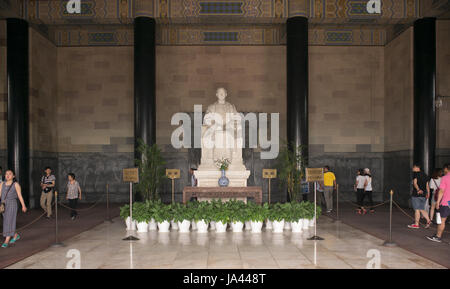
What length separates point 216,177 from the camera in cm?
1161

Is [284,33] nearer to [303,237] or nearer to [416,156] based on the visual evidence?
[416,156]

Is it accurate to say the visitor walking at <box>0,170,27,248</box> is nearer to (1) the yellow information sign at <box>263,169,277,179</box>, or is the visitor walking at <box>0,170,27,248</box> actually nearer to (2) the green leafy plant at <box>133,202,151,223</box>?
(2) the green leafy plant at <box>133,202,151,223</box>

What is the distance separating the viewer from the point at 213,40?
55.3ft

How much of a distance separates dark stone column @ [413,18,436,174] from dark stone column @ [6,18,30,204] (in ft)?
46.3

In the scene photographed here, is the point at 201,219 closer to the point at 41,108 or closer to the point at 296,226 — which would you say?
the point at 296,226

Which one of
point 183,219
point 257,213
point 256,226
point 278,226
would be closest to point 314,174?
point 278,226

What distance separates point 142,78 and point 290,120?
5.66 meters

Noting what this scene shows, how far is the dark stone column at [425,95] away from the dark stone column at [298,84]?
3900mm

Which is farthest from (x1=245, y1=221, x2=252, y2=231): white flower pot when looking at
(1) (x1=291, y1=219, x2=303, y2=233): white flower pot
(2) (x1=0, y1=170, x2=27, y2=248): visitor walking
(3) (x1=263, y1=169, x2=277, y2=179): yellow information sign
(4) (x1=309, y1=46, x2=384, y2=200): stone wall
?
(4) (x1=309, y1=46, x2=384, y2=200): stone wall

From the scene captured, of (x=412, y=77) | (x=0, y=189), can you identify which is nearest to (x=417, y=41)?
(x=412, y=77)

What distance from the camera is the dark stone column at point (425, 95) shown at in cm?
1349

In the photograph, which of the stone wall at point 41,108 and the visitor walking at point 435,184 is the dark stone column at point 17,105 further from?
the visitor walking at point 435,184

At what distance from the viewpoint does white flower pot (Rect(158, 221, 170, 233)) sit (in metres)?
9.48

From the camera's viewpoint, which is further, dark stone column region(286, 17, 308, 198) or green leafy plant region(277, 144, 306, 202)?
dark stone column region(286, 17, 308, 198)
